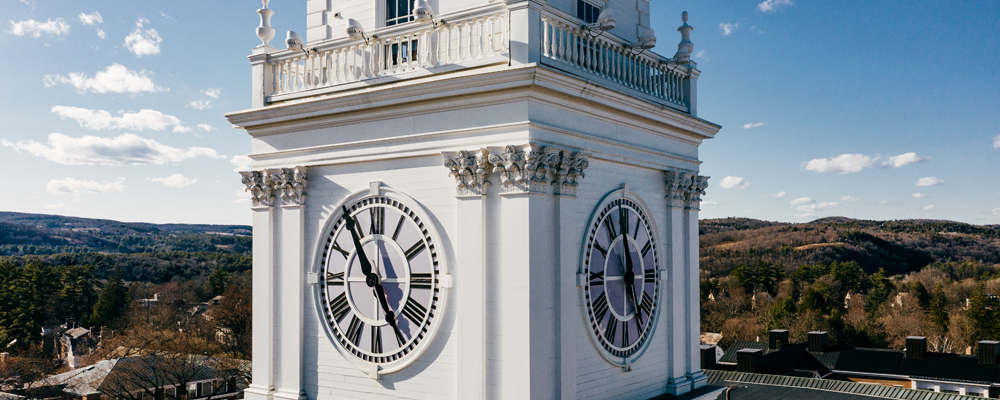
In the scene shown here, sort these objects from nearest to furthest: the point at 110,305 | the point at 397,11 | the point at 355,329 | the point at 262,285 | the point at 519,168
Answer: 1. the point at 519,168
2. the point at 355,329
3. the point at 262,285
4. the point at 397,11
5. the point at 110,305

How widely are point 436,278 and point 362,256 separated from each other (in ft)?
4.90

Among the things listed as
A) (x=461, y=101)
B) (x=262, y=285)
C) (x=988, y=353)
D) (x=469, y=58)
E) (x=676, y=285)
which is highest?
(x=469, y=58)

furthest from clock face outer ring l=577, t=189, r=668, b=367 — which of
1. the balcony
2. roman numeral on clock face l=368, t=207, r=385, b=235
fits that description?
roman numeral on clock face l=368, t=207, r=385, b=235

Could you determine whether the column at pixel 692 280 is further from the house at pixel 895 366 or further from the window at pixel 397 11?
the house at pixel 895 366

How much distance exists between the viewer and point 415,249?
10.7 metres

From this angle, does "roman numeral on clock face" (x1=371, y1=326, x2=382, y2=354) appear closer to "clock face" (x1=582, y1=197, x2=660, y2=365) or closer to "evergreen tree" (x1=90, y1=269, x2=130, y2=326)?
"clock face" (x1=582, y1=197, x2=660, y2=365)

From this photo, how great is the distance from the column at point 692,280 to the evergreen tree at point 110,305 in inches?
4157

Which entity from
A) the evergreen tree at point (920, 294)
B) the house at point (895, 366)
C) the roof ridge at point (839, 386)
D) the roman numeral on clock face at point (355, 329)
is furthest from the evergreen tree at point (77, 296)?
the evergreen tree at point (920, 294)

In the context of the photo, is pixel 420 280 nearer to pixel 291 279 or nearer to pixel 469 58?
pixel 291 279

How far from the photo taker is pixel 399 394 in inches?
431

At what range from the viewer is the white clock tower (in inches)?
389

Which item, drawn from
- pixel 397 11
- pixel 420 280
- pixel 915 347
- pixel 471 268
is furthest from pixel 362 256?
pixel 915 347

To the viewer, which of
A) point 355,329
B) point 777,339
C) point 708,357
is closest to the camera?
point 355,329

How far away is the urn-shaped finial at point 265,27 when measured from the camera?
514 inches
